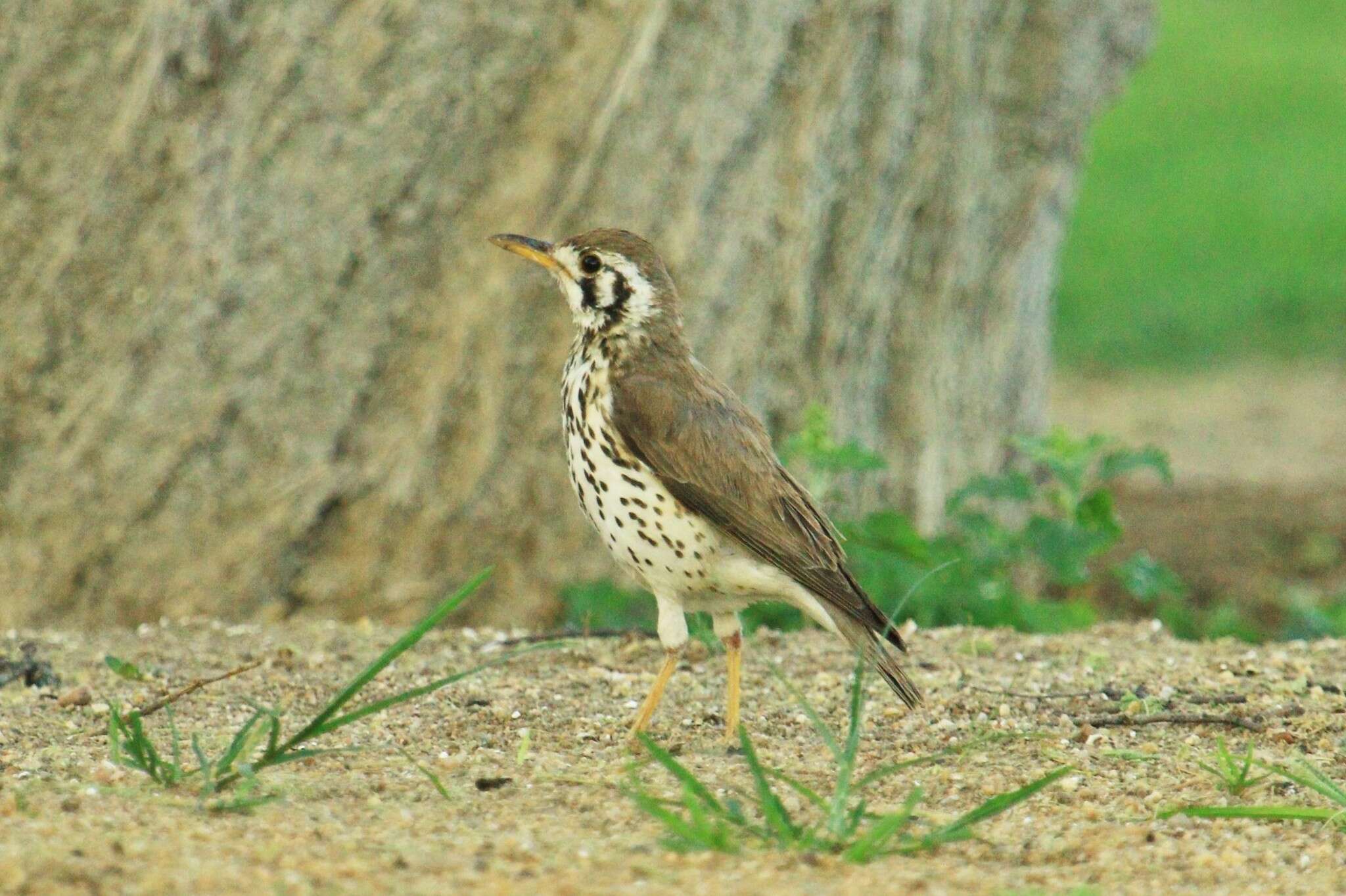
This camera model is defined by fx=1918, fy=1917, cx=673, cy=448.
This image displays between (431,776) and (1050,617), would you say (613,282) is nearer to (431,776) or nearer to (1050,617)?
(431,776)

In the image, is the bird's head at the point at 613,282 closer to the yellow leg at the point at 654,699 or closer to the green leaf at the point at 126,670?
the yellow leg at the point at 654,699

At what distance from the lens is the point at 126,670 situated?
5.91 meters

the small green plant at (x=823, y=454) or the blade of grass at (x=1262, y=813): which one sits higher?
the small green plant at (x=823, y=454)

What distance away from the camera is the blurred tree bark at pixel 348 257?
7496mm

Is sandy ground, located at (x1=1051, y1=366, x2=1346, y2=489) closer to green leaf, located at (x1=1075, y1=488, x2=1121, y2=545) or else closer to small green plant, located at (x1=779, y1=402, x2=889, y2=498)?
green leaf, located at (x1=1075, y1=488, x2=1121, y2=545)

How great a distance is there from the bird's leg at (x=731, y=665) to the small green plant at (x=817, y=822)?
3.38 ft

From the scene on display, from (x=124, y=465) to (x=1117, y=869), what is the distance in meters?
4.74

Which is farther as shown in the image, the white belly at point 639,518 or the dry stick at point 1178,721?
the white belly at point 639,518

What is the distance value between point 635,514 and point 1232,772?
1.78 metres

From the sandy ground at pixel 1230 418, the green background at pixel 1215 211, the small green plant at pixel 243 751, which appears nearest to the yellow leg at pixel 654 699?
the small green plant at pixel 243 751

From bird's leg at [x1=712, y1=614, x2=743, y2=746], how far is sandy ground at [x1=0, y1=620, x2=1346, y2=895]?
0.08 meters

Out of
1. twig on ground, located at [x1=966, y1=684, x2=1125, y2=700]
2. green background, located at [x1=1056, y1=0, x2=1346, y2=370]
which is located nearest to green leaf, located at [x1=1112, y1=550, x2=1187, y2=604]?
twig on ground, located at [x1=966, y1=684, x2=1125, y2=700]

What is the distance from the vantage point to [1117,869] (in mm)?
4180

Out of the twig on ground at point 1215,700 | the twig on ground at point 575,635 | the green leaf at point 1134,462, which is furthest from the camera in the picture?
the green leaf at point 1134,462
